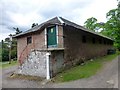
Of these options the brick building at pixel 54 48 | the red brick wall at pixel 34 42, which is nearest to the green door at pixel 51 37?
the brick building at pixel 54 48

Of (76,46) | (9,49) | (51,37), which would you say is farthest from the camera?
(9,49)

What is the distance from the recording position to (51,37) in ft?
50.8

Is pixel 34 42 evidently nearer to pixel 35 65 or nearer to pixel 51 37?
pixel 51 37

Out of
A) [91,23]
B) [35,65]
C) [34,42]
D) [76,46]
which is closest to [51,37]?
[76,46]

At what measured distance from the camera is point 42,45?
1630 cm

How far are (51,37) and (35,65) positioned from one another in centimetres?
354

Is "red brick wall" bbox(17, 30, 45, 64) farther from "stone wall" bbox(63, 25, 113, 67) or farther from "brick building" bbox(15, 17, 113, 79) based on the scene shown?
"stone wall" bbox(63, 25, 113, 67)

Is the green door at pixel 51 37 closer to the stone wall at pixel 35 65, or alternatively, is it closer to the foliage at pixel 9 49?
the stone wall at pixel 35 65

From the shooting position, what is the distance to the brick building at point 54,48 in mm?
12680

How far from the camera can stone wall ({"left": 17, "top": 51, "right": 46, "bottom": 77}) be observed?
41.5ft

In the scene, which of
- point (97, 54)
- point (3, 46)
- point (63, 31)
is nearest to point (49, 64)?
point (63, 31)

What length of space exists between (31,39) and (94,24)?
29028 millimetres

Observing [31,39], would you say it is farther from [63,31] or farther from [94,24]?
[94,24]

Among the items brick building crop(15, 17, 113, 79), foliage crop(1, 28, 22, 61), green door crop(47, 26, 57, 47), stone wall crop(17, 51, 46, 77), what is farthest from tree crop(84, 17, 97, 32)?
stone wall crop(17, 51, 46, 77)
